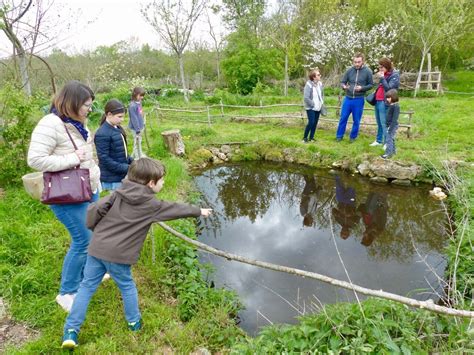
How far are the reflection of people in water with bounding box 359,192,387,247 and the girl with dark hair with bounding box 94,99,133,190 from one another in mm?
3248

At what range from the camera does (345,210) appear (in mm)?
5398

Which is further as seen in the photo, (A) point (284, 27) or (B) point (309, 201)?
(A) point (284, 27)

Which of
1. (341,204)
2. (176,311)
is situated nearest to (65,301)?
(176,311)

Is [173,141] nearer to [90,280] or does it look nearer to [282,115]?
[282,115]

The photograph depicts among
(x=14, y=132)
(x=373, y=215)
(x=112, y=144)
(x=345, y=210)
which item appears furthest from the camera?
(x=345, y=210)

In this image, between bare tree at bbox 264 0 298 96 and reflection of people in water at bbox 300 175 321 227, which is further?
bare tree at bbox 264 0 298 96

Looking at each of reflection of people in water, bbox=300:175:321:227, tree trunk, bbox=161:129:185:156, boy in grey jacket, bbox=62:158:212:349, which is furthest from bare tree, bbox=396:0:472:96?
boy in grey jacket, bbox=62:158:212:349

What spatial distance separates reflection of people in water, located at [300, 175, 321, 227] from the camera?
5.28m

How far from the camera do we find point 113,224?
219 centimetres

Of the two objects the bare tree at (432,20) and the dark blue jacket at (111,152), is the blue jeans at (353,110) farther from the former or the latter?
the bare tree at (432,20)

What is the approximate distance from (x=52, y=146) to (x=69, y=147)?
117mm

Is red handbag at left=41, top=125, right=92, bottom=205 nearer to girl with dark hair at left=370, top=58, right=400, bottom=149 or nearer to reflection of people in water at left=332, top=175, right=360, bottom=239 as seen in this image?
reflection of people in water at left=332, top=175, right=360, bottom=239

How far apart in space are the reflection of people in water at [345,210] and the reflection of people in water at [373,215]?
0.49 feet

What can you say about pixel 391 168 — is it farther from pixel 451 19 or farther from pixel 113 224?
pixel 451 19
